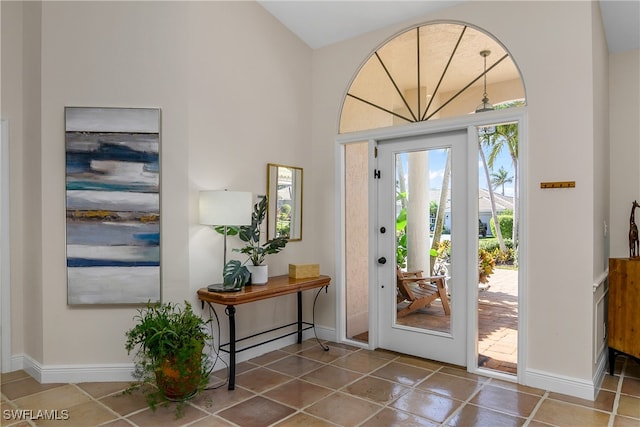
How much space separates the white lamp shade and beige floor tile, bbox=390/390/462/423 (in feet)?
5.89

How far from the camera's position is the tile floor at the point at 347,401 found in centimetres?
269

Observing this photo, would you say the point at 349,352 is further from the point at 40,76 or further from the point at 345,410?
the point at 40,76

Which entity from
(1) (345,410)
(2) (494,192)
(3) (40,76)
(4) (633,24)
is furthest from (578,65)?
(3) (40,76)

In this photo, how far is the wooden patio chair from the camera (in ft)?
12.4

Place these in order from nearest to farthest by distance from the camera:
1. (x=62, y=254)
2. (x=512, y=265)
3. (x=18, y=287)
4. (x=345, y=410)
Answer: (x=345, y=410) → (x=62, y=254) → (x=18, y=287) → (x=512, y=265)

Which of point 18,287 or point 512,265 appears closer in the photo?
point 18,287

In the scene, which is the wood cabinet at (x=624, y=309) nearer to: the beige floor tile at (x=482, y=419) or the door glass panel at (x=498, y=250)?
the door glass panel at (x=498, y=250)

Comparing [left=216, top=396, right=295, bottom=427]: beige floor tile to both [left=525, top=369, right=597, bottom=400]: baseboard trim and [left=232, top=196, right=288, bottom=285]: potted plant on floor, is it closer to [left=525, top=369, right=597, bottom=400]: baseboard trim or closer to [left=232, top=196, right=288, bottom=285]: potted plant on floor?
[left=232, top=196, right=288, bottom=285]: potted plant on floor

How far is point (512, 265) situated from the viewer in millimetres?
6262

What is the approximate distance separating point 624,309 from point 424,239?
65.9 inches

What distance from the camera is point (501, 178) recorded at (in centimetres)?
547

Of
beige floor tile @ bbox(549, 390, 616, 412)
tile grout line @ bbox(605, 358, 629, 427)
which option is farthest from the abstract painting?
tile grout line @ bbox(605, 358, 629, 427)

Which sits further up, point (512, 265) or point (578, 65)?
point (578, 65)

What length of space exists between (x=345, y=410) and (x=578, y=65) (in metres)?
2.99
